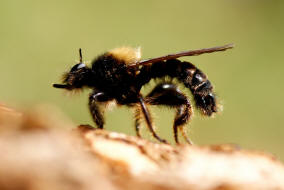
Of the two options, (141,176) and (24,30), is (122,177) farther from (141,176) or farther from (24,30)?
(24,30)

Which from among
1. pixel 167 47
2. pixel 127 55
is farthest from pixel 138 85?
pixel 167 47

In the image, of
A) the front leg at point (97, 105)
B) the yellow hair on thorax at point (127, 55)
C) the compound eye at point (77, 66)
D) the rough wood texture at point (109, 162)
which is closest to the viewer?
the rough wood texture at point (109, 162)

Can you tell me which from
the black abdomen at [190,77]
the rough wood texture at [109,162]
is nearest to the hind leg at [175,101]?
the black abdomen at [190,77]

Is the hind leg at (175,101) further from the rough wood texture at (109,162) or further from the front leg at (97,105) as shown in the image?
the rough wood texture at (109,162)

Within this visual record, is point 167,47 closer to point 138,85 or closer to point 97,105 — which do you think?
point 138,85

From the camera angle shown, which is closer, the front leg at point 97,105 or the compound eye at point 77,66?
the front leg at point 97,105

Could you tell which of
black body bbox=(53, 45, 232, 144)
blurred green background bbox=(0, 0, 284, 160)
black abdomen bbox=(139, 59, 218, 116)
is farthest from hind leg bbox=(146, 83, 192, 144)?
blurred green background bbox=(0, 0, 284, 160)

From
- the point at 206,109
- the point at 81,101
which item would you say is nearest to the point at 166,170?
the point at 206,109
